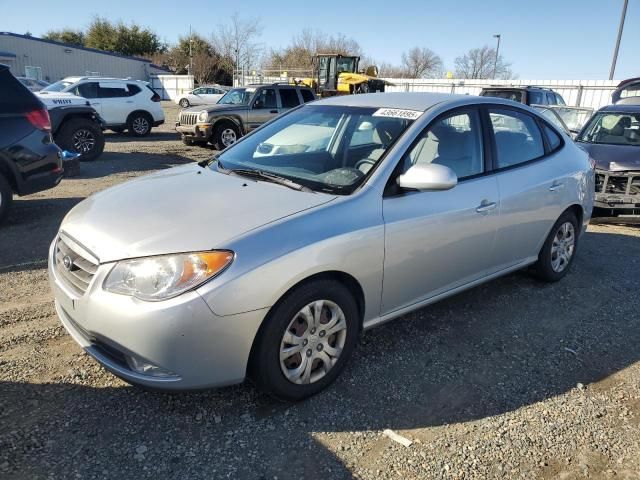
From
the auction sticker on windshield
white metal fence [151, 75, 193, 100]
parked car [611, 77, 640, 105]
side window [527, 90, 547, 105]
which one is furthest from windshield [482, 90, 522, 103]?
white metal fence [151, 75, 193, 100]

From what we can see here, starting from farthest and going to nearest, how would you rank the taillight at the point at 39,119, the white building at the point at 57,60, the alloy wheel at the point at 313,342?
the white building at the point at 57,60 < the taillight at the point at 39,119 < the alloy wheel at the point at 313,342

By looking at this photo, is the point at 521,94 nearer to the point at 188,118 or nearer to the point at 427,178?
the point at 188,118

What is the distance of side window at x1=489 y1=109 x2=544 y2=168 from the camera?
4.04 meters

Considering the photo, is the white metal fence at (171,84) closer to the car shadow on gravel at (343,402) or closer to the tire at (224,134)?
the tire at (224,134)

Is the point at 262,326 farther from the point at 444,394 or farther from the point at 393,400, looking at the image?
the point at 444,394

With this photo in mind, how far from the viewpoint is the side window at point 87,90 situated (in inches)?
577

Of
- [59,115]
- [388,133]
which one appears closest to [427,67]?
[59,115]

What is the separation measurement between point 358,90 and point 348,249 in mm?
22026

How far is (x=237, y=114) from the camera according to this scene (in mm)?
13477

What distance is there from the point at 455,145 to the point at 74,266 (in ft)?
8.61

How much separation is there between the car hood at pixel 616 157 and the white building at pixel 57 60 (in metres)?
35.6

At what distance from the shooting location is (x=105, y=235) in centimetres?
271

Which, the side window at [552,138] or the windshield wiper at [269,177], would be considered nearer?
the windshield wiper at [269,177]

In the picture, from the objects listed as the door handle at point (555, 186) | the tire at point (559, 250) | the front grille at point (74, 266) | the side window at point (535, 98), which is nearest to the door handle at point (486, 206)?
the door handle at point (555, 186)
